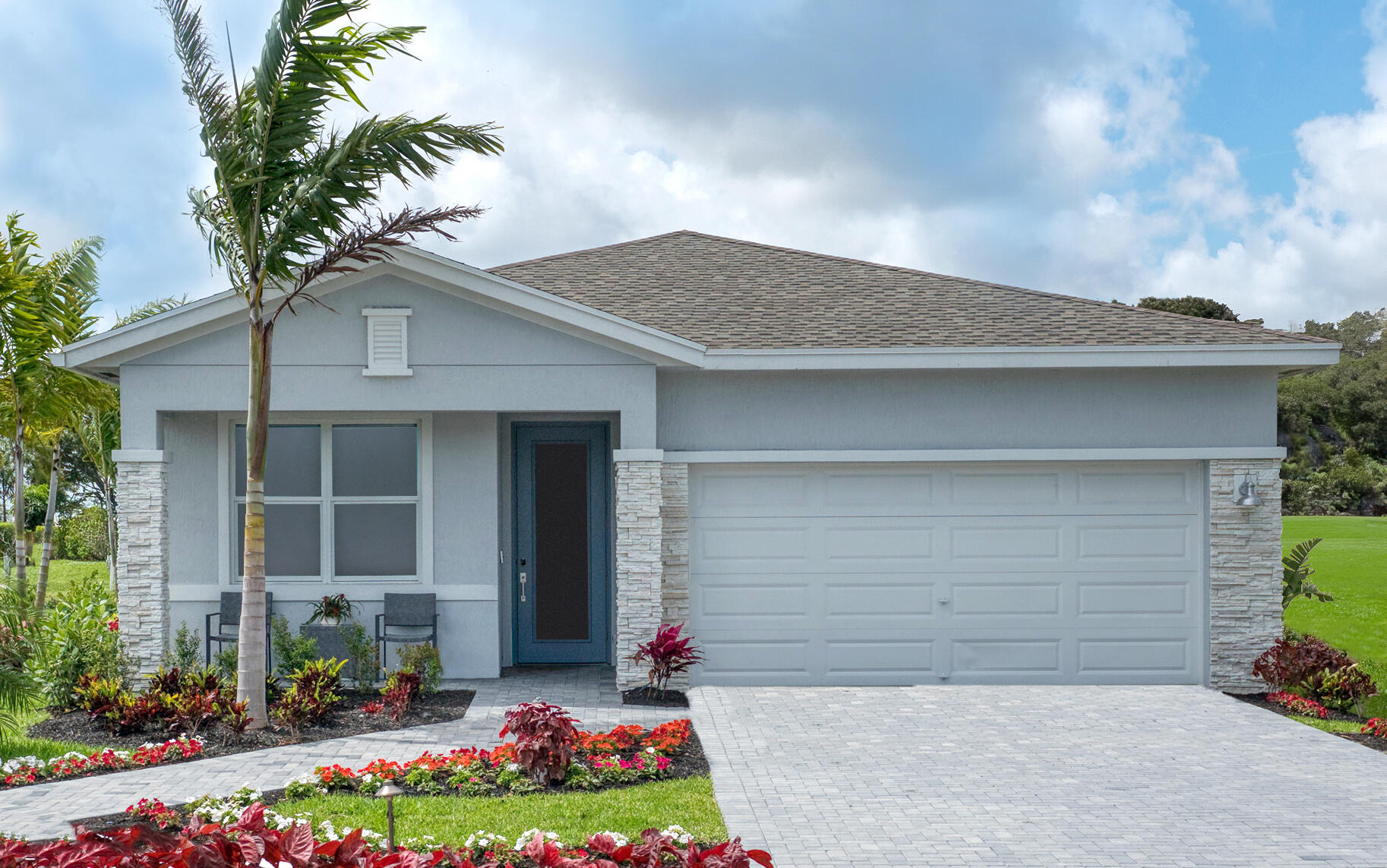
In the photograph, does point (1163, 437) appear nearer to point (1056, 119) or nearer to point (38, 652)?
point (1056, 119)

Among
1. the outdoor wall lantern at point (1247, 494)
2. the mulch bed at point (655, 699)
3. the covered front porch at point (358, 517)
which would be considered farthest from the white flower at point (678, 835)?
the outdoor wall lantern at point (1247, 494)

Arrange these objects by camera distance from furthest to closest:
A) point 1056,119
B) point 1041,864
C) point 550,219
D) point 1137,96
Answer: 1. point 550,219
2. point 1137,96
3. point 1056,119
4. point 1041,864

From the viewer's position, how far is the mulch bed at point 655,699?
959 cm

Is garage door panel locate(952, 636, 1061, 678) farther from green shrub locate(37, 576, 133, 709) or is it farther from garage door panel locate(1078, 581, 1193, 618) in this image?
green shrub locate(37, 576, 133, 709)

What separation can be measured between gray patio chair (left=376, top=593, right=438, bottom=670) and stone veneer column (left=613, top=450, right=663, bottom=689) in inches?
80.8

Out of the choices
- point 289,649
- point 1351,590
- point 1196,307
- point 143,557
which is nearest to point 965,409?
point 289,649

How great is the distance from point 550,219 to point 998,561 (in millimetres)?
14320

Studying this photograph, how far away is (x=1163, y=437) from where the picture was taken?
10523mm

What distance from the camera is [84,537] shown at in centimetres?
2589

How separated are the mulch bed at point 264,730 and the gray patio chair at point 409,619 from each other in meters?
0.90

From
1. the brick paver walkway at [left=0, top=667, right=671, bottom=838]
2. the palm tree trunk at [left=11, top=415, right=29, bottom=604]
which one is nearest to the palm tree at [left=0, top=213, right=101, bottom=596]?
the palm tree trunk at [left=11, top=415, right=29, bottom=604]

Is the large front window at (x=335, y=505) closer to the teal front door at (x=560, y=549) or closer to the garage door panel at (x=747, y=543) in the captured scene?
the teal front door at (x=560, y=549)

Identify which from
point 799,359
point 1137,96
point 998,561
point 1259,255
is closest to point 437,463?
point 799,359

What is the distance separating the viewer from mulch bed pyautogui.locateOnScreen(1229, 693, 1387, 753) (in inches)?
328
